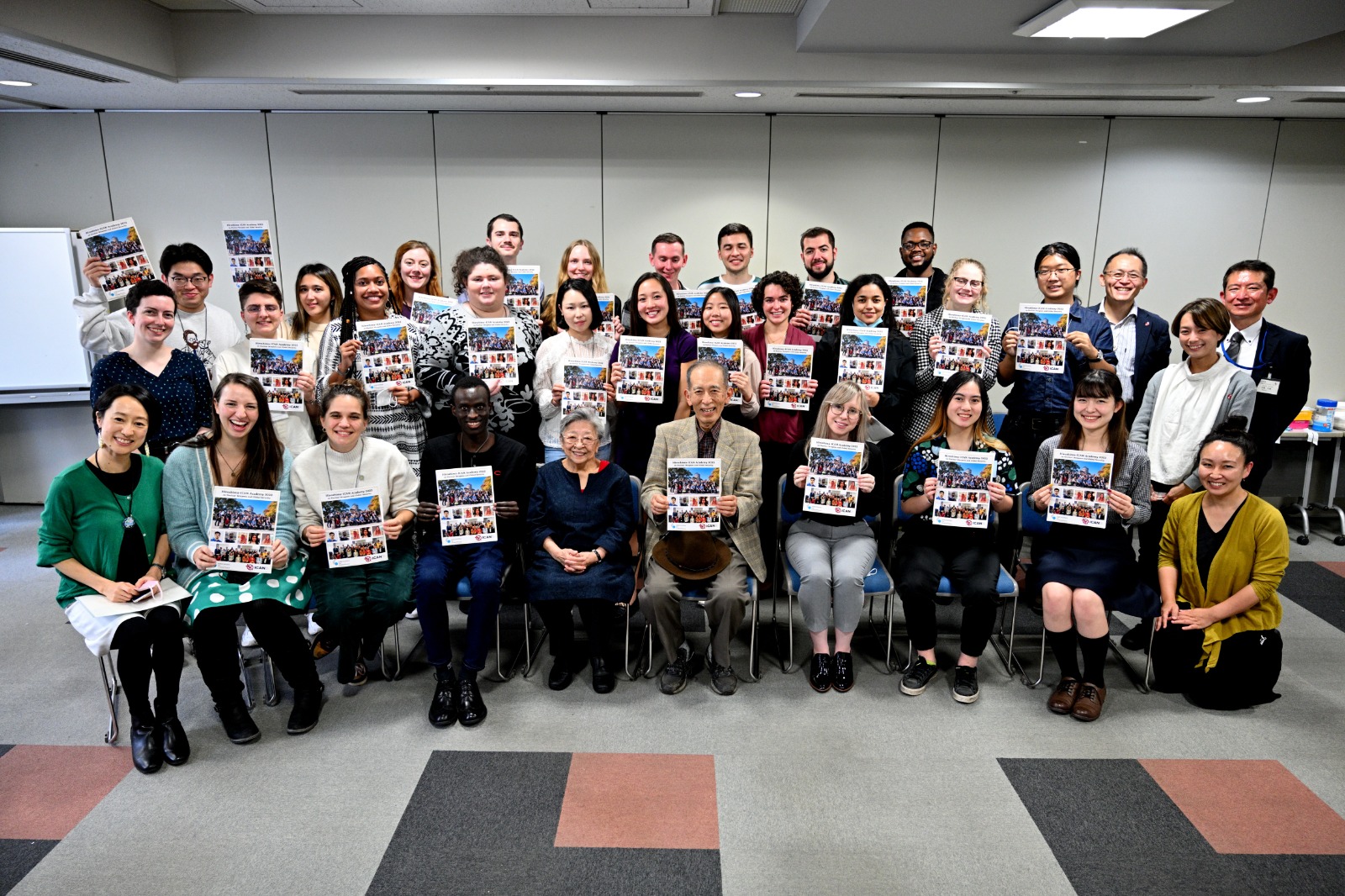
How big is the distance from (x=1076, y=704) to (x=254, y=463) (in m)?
3.60

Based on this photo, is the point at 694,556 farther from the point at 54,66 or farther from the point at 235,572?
the point at 54,66

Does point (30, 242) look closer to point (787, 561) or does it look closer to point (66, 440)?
point (66, 440)

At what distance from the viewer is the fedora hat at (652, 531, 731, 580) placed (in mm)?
3436

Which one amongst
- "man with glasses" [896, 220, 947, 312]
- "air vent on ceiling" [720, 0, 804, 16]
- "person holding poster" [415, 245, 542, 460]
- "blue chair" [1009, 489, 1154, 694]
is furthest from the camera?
"man with glasses" [896, 220, 947, 312]

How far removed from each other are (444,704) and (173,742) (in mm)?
1001

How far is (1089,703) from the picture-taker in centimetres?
327

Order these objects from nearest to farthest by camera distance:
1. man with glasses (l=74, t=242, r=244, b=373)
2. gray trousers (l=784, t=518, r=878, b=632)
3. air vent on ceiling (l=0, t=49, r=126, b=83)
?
1. gray trousers (l=784, t=518, r=878, b=632)
2. man with glasses (l=74, t=242, r=244, b=373)
3. air vent on ceiling (l=0, t=49, r=126, b=83)

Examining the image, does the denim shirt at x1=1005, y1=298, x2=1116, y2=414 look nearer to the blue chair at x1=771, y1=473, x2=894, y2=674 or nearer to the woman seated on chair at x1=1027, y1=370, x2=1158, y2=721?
the woman seated on chair at x1=1027, y1=370, x2=1158, y2=721

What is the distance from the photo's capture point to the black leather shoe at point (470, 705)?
3.22 meters

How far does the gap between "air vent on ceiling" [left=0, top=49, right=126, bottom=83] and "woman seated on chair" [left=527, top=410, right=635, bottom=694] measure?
355cm

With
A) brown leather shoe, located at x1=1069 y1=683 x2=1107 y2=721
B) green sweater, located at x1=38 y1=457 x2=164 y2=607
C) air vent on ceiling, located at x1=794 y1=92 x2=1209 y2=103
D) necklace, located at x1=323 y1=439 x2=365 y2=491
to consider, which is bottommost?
brown leather shoe, located at x1=1069 y1=683 x2=1107 y2=721

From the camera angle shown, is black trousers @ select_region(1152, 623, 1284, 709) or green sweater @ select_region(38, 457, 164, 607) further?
black trousers @ select_region(1152, 623, 1284, 709)

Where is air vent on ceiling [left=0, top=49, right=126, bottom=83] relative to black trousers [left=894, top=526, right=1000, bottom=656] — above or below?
above

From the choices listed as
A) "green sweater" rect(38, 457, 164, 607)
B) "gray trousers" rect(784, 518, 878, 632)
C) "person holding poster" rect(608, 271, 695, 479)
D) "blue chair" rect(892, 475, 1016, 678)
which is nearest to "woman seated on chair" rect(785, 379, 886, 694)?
"gray trousers" rect(784, 518, 878, 632)
